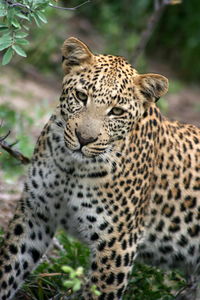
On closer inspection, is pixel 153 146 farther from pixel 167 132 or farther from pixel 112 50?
pixel 112 50

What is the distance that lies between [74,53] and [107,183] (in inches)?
46.5

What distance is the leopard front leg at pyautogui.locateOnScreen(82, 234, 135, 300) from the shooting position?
6.37m

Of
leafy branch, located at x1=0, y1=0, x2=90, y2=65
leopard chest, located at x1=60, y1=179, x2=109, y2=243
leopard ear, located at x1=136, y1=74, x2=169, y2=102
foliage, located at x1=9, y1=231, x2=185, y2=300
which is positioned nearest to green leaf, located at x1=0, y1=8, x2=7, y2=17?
leafy branch, located at x1=0, y1=0, x2=90, y2=65

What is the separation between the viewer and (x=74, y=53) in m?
6.29

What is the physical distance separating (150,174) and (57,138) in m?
0.99

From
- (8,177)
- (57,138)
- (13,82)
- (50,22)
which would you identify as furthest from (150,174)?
(50,22)

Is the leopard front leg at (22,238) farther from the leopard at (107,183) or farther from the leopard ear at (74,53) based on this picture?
the leopard ear at (74,53)

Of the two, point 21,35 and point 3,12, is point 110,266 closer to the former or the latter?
point 21,35

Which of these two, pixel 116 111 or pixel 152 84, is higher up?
pixel 152 84

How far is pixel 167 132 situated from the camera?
6992 millimetres

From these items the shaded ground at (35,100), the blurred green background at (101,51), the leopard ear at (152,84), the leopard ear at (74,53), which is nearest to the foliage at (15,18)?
the leopard ear at (74,53)

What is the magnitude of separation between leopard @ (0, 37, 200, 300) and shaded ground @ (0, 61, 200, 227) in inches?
67.5

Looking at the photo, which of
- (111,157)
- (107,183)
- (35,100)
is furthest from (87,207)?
(35,100)

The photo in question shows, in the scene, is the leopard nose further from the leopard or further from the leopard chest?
the leopard chest
